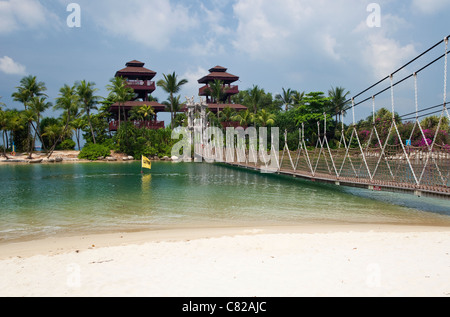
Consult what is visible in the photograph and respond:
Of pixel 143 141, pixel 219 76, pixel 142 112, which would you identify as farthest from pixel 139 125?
pixel 219 76

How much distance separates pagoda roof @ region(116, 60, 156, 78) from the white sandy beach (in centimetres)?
4194

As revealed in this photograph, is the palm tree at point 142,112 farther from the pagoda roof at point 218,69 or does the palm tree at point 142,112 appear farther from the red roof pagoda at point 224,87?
the pagoda roof at point 218,69

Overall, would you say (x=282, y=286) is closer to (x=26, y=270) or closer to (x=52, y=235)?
(x=26, y=270)

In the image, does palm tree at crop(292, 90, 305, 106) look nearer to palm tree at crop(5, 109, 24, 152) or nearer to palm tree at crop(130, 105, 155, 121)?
palm tree at crop(130, 105, 155, 121)

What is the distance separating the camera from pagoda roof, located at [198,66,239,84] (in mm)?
49594

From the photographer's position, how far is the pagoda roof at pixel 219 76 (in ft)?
163

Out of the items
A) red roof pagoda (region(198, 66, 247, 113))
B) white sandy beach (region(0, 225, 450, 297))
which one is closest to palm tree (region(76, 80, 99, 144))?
red roof pagoda (region(198, 66, 247, 113))

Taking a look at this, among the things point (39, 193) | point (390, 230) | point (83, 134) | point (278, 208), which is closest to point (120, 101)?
Answer: point (83, 134)

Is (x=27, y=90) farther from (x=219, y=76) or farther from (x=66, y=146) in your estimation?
(x=219, y=76)

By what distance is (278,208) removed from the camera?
35.3ft

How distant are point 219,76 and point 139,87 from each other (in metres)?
11.9

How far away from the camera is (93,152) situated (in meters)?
40.3

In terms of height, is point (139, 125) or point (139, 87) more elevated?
point (139, 87)
